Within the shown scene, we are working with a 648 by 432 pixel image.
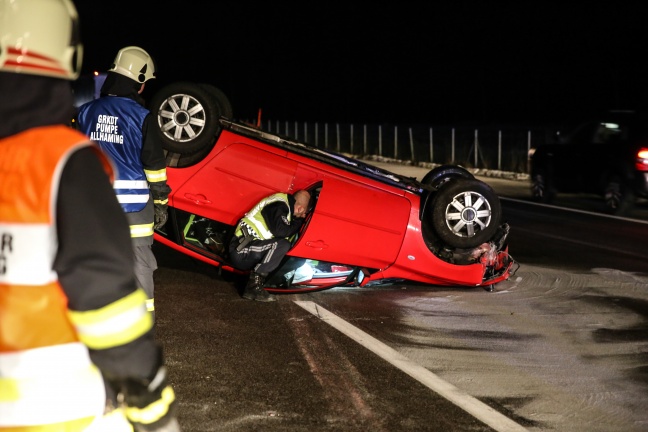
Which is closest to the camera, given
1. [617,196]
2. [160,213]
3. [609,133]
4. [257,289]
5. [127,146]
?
[127,146]

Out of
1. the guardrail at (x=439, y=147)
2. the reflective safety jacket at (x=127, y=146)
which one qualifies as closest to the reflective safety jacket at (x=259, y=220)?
the reflective safety jacket at (x=127, y=146)

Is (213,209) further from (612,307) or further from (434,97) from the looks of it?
(434,97)

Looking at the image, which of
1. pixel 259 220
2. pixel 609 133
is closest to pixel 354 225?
pixel 259 220

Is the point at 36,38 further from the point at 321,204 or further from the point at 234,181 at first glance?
the point at 234,181

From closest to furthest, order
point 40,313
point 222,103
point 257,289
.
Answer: point 40,313, point 257,289, point 222,103

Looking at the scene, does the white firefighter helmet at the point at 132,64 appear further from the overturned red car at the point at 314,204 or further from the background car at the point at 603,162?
the background car at the point at 603,162

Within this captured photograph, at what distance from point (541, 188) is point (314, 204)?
989 centimetres

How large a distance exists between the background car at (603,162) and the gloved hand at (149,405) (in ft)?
44.8

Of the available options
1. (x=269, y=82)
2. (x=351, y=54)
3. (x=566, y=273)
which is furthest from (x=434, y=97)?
(x=566, y=273)

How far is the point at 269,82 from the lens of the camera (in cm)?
10119

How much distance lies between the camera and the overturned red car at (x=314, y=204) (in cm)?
807

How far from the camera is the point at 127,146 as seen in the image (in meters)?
5.93

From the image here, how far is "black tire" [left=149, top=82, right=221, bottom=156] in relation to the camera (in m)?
8.02

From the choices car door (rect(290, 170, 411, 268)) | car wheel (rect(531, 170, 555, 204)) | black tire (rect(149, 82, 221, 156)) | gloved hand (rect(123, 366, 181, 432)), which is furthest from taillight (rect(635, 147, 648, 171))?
gloved hand (rect(123, 366, 181, 432))
